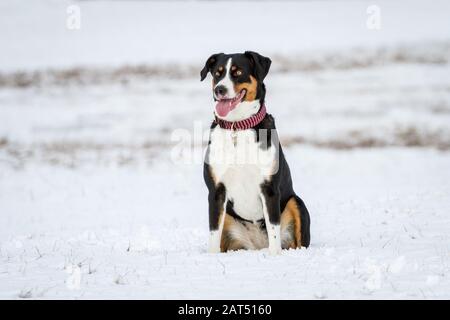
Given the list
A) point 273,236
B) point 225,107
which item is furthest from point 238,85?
point 273,236

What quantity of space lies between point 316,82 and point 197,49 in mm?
8576

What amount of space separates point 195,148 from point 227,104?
13215 mm

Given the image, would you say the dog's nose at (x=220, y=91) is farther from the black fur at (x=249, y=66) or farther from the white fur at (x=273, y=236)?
the white fur at (x=273, y=236)

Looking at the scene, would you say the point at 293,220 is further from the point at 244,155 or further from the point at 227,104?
the point at 227,104

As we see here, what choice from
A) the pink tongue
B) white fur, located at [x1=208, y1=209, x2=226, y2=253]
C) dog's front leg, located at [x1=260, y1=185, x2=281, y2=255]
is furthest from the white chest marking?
white fur, located at [x1=208, y1=209, x2=226, y2=253]

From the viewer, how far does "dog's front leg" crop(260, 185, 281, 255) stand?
19.2 feet

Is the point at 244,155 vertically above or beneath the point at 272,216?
above

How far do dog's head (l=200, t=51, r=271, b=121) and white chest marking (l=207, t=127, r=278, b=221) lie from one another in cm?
24

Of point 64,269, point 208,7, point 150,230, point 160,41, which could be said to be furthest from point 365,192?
point 208,7

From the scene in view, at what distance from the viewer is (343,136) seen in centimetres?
1925

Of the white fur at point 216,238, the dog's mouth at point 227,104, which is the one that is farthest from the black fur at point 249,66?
the white fur at point 216,238

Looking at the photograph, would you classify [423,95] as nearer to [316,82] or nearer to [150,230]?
[316,82]

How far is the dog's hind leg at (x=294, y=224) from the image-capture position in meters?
6.26

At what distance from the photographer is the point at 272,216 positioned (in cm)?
591
